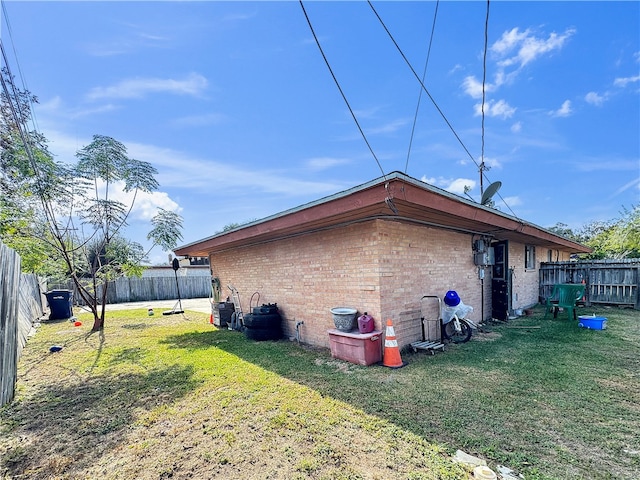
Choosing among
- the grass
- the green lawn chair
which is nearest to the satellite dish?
the green lawn chair

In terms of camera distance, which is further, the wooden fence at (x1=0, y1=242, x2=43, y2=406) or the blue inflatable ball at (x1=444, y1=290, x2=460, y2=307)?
the blue inflatable ball at (x1=444, y1=290, x2=460, y2=307)

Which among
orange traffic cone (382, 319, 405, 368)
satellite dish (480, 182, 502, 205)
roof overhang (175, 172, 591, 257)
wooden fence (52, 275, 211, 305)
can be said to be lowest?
wooden fence (52, 275, 211, 305)

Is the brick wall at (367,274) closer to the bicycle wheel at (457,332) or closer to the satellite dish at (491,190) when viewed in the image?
the bicycle wheel at (457,332)

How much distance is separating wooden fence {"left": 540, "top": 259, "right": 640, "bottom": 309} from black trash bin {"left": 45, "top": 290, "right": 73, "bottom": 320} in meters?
19.7

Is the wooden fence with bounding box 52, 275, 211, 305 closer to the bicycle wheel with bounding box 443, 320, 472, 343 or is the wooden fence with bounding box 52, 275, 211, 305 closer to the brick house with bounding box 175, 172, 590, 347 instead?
the brick house with bounding box 175, 172, 590, 347

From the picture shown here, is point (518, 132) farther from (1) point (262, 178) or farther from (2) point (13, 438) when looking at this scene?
(2) point (13, 438)

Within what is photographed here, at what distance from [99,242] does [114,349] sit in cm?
599

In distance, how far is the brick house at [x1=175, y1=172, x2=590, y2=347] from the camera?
14.1 ft

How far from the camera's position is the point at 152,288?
20.5 meters

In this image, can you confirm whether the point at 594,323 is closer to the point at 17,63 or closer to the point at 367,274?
the point at 367,274

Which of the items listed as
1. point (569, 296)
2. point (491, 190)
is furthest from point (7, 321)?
point (569, 296)

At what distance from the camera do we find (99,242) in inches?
412

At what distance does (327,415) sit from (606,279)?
12.2 meters

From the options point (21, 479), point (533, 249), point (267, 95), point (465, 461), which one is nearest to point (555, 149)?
point (533, 249)
